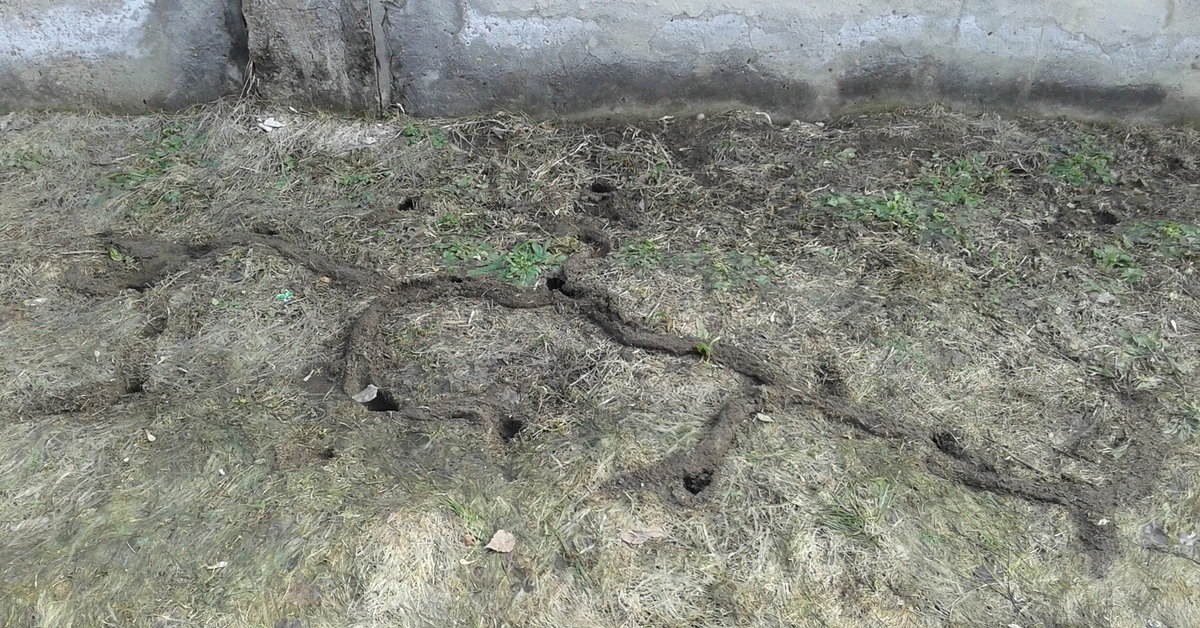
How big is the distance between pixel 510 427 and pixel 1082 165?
2.98 metres

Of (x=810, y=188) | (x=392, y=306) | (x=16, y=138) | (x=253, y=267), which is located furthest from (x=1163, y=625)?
(x=16, y=138)

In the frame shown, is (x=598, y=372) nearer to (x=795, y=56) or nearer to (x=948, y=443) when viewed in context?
(x=948, y=443)

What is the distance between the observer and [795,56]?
399cm

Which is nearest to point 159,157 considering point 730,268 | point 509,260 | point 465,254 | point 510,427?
point 465,254

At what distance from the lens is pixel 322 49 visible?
3.88 m

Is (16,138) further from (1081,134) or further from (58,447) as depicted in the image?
(1081,134)

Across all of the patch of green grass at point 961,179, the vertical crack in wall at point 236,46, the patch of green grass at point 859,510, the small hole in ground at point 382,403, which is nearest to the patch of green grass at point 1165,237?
the patch of green grass at point 961,179

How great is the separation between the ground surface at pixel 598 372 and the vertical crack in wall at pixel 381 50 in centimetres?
16

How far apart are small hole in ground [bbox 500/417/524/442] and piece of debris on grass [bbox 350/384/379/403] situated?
1.47 ft

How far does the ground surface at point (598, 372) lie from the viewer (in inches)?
87.2

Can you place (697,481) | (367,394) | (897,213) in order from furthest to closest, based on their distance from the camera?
(897,213), (367,394), (697,481)

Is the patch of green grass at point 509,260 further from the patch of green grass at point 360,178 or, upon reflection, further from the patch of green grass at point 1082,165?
the patch of green grass at point 1082,165

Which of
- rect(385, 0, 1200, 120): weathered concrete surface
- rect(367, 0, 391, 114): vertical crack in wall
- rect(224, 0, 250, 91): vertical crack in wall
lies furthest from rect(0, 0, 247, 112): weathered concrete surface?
rect(385, 0, 1200, 120): weathered concrete surface

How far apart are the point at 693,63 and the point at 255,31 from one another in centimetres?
205
